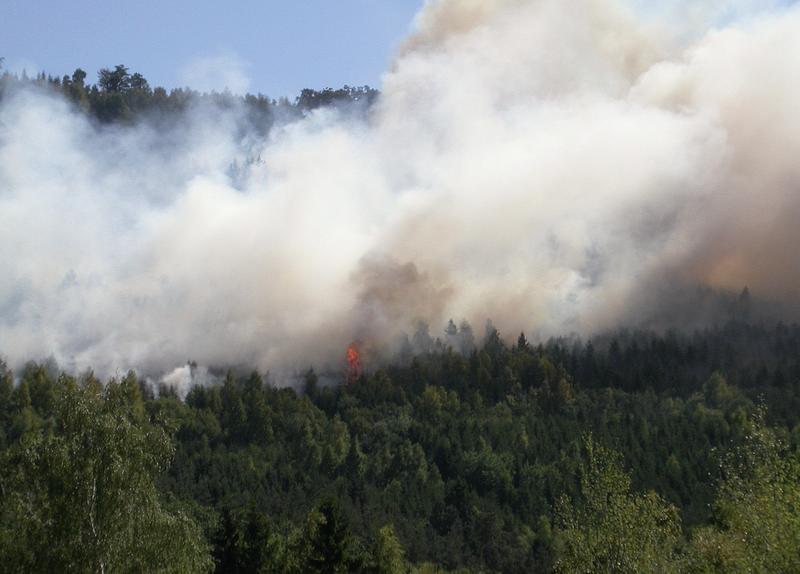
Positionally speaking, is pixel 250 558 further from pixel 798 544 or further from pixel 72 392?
pixel 798 544

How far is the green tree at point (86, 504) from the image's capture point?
4747 centimetres

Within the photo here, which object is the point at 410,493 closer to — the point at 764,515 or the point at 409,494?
the point at 409,494

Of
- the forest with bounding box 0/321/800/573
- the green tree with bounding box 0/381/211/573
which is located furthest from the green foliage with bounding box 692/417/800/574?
the green tree with bounding box 0/381/211/573

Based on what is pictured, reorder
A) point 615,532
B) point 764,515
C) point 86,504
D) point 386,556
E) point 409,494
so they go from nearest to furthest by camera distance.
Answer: point 764,515 → point 86,504 → point 615,532 → point 386,556 → point 409,494

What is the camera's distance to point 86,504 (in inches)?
1876

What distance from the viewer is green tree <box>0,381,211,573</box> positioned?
47469 mm

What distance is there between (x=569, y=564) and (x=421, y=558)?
289 feet

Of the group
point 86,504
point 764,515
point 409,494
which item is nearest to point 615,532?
point 764,515

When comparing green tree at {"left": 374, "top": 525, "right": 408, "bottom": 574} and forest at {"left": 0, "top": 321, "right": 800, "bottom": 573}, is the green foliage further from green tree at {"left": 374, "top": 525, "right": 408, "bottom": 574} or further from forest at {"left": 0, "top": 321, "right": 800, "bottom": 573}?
green tree at {"left": 374, "top": 525, "right": 408, "bottom": 574}

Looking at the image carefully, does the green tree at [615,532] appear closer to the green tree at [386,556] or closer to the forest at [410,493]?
the forest at [410,493]

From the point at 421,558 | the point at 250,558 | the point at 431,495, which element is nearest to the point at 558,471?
the point at 431,495

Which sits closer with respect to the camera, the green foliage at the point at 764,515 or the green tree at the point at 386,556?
the green foliage at the point at 764,515

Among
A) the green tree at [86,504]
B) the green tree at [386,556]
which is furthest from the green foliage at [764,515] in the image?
the green tree at [386,556]

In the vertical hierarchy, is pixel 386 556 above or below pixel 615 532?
above
